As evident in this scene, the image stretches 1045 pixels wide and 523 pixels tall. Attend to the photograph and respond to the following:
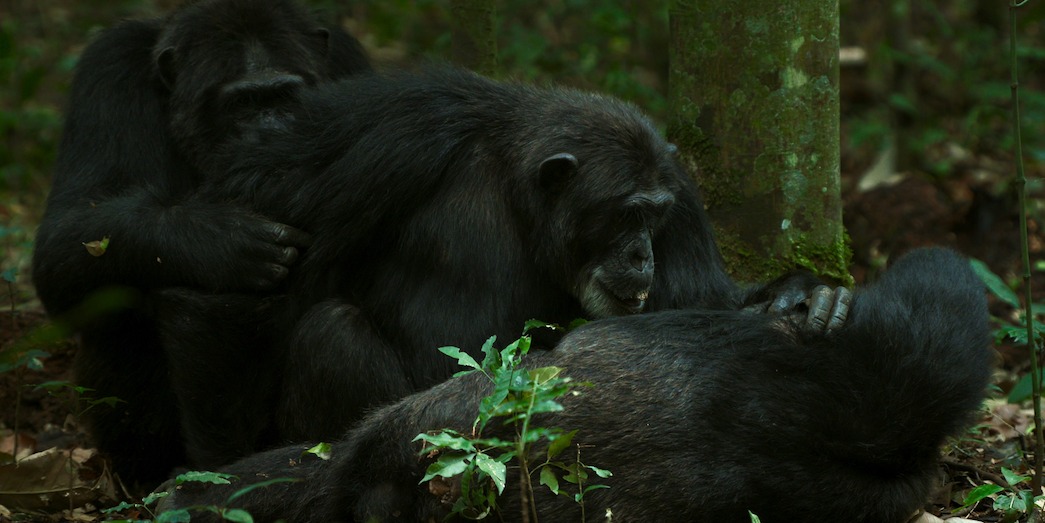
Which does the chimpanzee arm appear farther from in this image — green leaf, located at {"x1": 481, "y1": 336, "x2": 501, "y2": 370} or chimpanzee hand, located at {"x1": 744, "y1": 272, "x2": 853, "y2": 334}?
chimpanzee hand, located at {"x1": 744, "y1": 272, "x2": 853, "y2": 334}

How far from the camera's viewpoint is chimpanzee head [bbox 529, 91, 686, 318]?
589 cm

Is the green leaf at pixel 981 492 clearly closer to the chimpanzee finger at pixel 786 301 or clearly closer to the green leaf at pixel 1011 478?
the green leaf at pixel 1011 478

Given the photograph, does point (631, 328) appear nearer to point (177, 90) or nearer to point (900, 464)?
point (900, 464)

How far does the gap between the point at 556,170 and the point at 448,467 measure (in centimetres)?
216

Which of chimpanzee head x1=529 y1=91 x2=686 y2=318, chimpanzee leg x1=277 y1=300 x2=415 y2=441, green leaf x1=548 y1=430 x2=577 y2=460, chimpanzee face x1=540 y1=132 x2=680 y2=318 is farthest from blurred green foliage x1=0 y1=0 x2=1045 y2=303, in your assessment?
green leaf x1=548 y1=430 x2=577 y2=460

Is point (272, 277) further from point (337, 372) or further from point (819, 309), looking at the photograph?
point (819, 309)

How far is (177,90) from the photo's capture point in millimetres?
6941

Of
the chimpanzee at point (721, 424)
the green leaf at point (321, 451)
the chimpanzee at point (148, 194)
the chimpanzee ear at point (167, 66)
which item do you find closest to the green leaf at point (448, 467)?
the chimpanzee at point (721, 424)

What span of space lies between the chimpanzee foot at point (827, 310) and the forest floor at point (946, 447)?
90 centimetres

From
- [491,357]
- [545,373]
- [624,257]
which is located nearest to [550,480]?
[545,373]

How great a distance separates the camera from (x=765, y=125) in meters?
6.54

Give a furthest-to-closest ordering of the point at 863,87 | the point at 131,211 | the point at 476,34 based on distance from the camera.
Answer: the point at 863,87, the point at 476,34, the point at 131,211

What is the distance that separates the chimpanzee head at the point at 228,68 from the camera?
6.80m

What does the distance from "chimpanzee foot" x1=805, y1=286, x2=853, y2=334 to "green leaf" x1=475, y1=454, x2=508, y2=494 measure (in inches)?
69.2
